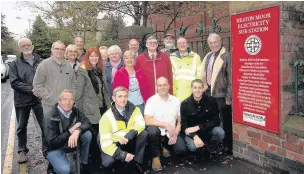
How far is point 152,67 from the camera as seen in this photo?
4945 mm

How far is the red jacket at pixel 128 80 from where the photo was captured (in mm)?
4598

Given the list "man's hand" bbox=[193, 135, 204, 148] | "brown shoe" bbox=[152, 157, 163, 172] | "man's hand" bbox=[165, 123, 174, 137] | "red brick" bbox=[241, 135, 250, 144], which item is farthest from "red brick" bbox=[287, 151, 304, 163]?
"brown shoe" bbox=[152, 157, 163, 172]

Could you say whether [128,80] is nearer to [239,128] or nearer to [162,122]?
[162,122]

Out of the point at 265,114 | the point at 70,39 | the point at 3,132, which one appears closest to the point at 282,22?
the point at 265,114

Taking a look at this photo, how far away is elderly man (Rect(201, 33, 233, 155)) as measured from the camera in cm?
454

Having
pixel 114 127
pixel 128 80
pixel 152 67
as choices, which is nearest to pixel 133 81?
pixel 128 80

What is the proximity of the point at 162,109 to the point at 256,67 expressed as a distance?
1.45 metres

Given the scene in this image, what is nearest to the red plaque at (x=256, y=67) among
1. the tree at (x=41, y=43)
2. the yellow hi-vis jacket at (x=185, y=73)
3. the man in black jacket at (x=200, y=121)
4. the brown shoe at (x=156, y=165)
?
the man in black jacket at (x=200, y=121)

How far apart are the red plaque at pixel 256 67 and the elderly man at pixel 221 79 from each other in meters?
0.19

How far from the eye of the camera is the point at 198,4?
955cm

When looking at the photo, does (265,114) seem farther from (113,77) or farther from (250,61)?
(113,77)

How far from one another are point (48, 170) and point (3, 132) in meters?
3.24

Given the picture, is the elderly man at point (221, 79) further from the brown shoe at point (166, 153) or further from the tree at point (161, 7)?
the tree at point (161, 7)

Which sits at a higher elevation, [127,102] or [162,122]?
[127,102]
